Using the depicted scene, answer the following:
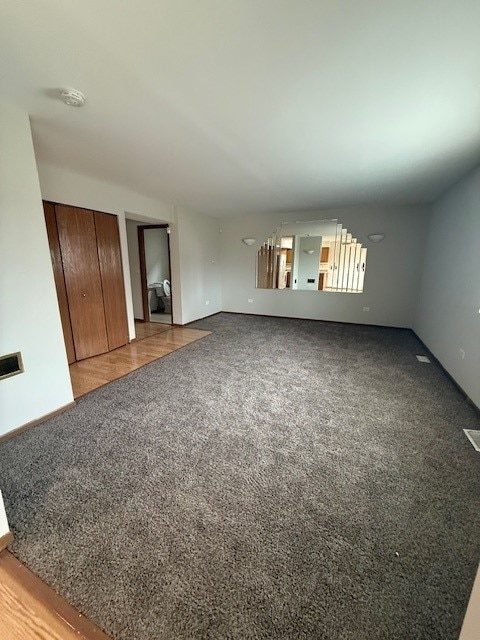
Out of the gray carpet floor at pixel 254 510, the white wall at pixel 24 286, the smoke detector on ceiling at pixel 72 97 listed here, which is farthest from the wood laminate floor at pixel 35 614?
the smoke detector on ceiling at pixel 72 97

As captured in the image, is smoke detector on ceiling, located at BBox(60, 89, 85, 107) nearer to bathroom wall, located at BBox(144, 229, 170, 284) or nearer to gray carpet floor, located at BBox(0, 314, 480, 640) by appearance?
gray carpet floor, located at BBox(0, 314, 480, 640)

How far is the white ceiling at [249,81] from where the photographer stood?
4.04 ft

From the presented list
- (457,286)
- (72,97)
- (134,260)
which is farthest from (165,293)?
(457,286)

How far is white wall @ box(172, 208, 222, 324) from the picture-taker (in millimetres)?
5508

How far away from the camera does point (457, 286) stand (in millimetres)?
3244

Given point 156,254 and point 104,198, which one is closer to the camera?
point 104,198

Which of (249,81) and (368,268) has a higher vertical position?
(249,81)

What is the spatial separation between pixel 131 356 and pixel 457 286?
4620mm

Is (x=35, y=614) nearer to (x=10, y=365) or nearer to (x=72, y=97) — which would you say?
(x=10, y=365)

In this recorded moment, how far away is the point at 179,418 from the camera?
2371 mm

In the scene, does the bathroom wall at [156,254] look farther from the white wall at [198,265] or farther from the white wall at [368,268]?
the white wall at [368,268]

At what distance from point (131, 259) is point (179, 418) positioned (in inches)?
174

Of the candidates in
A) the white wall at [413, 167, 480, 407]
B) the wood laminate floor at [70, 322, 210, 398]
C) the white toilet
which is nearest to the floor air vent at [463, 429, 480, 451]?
the white wall at [413, 167, 480, 407]

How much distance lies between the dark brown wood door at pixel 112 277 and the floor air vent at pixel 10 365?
2010 mm
